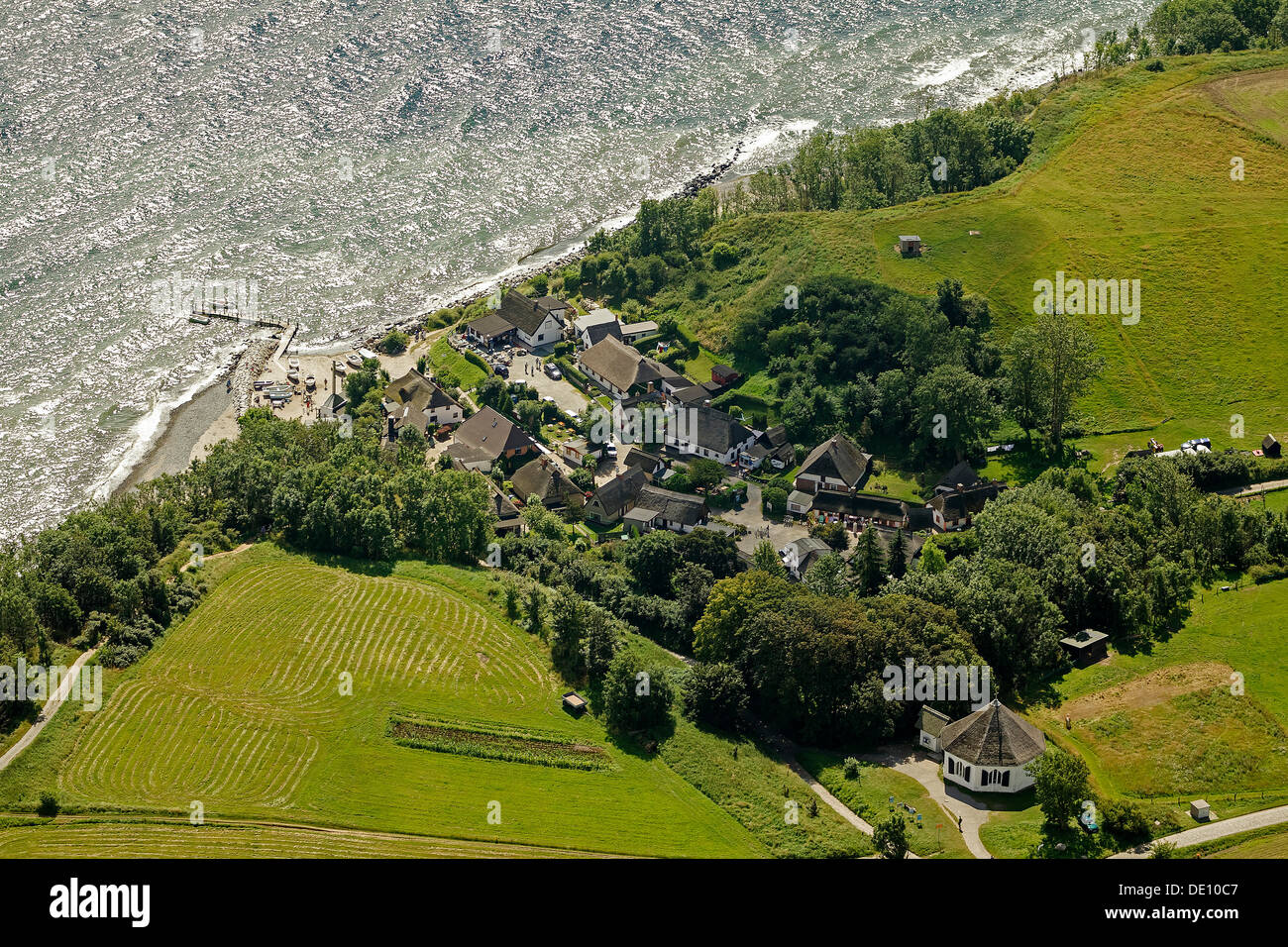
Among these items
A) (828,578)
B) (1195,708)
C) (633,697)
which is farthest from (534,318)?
(1195,708)

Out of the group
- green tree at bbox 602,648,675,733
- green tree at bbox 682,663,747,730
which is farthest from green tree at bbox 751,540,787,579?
green tree at bbox 602,648,675,733

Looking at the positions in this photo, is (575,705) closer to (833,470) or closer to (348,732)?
(348,732)

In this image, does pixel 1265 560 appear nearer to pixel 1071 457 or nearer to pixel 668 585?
pixel 1071 457

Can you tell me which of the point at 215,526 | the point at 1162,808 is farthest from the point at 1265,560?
the point at 215,526

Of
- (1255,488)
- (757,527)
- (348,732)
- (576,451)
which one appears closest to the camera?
(348,732)

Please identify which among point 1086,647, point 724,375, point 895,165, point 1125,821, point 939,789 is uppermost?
point 895,165
